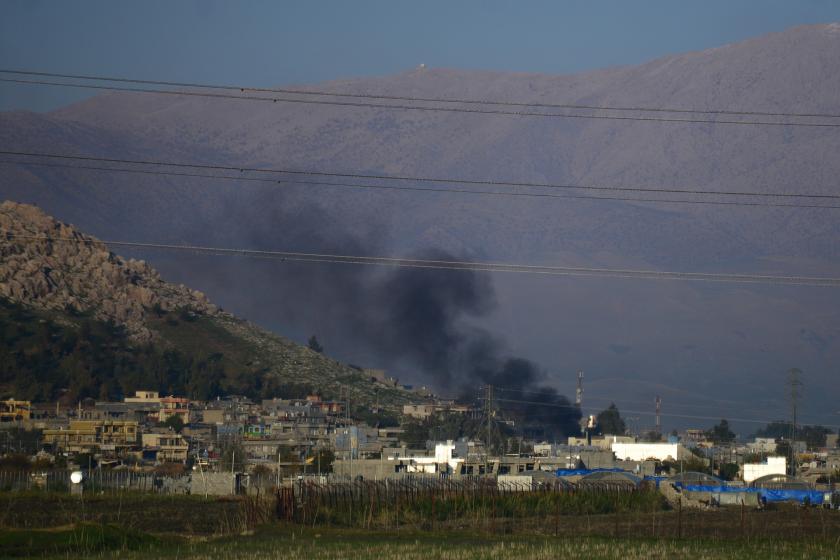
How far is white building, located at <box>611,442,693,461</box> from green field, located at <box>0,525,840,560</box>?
104464mm

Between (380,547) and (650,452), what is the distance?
394 feet

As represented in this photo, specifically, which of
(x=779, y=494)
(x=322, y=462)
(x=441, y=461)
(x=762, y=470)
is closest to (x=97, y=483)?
(x=322, y=462)

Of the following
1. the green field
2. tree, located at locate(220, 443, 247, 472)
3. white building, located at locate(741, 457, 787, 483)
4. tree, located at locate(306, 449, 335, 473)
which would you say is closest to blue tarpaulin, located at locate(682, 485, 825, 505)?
the green field

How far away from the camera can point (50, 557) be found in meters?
44.3

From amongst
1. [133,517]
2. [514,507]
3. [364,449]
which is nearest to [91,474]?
[133,517]

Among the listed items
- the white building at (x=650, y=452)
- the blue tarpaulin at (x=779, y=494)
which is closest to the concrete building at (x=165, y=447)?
the white building at (x=650, y=452)

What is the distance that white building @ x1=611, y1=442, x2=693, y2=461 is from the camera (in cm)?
15862

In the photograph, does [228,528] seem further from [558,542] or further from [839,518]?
[839,518]

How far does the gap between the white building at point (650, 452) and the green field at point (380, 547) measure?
4113 inches

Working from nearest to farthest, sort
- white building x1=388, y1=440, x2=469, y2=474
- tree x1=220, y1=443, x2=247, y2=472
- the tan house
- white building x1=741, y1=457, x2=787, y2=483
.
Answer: white building x1=388, y1=440, x2=469, y2=474 → tree x1=220, y1=443, x2=247, y2=472 → white building x1=741, y1=457, x2=787, y2=483 → the tan house

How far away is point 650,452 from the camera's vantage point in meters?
164

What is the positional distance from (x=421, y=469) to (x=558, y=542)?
73019 millimetres

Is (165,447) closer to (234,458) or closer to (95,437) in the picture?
(95,437)

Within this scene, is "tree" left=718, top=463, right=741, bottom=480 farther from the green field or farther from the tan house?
the green field
